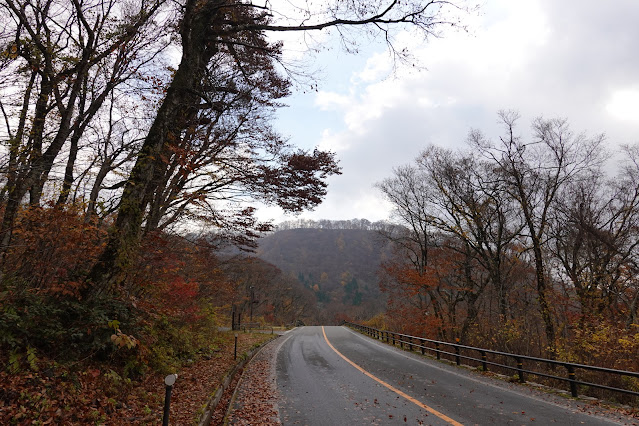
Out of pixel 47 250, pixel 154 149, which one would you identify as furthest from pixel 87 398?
pixel 154 149

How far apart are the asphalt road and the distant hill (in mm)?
82127

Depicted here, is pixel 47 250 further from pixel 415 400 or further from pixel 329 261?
pixel 329 261

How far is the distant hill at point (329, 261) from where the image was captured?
328 feet

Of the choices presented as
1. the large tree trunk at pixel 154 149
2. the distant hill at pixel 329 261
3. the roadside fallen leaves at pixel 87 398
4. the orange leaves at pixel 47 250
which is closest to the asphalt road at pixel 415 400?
the roadside fallen leaves at pixel 87 398

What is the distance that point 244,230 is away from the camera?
438 inches

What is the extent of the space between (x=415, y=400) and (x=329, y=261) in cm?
11167

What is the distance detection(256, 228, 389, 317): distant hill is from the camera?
9988 cm

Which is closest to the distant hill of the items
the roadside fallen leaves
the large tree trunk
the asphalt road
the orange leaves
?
the asphalt road

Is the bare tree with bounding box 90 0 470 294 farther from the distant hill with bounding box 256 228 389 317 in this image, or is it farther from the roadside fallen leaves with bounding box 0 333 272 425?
the distant hill with bounding box 256 228 389 317

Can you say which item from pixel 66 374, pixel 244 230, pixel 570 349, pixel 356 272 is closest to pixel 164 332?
pixel 244 230

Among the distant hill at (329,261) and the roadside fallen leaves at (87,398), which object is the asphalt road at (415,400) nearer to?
the roadside fallen leaves at (87,398)

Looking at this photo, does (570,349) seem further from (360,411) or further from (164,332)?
(164,332)

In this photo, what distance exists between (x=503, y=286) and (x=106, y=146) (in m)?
A: 20.2

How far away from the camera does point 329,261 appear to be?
4636 inches
